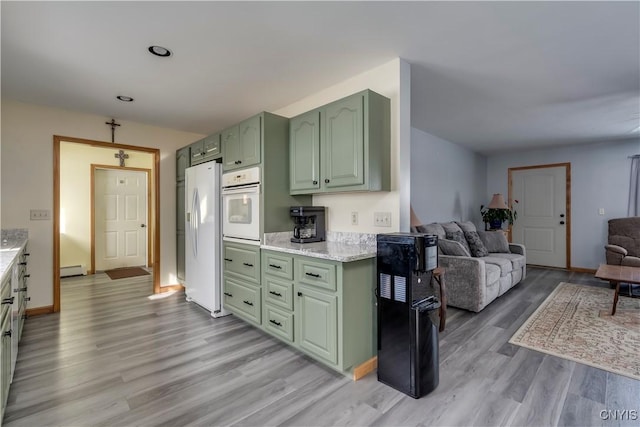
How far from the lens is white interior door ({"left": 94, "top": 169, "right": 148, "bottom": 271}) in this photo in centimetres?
572

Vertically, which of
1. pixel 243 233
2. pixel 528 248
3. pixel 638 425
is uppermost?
pixel 243 233

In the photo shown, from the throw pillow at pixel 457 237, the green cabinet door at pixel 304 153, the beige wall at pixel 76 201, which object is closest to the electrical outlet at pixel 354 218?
the green cabinet door at pixel 304 153

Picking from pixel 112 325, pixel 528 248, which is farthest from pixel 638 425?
pixel 528 248

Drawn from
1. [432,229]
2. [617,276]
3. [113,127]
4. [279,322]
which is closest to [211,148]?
[113,127]

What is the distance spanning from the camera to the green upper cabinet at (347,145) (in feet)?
7.60

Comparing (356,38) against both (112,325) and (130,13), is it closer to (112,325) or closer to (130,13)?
(130,13)

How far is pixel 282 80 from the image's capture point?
285 cm

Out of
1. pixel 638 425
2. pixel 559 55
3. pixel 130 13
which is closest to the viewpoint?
pixel 638 425

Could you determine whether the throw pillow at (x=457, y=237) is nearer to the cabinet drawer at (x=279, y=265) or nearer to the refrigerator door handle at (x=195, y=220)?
the cabinet drawer at (x=279, y=265)

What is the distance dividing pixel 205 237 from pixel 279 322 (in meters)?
1.43

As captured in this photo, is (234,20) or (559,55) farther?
(559,55)

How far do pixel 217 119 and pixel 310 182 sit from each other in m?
2.05

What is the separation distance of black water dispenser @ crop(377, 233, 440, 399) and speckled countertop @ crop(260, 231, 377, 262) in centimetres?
22

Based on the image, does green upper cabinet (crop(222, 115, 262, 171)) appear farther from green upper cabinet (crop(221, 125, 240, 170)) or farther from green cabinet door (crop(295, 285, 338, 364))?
green cabinet door (crop(295, 285, 338, 364))
